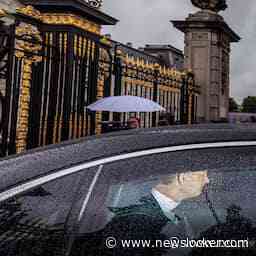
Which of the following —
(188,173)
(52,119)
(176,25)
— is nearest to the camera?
(188,173)

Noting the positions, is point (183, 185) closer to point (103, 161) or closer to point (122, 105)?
point (103, 161)

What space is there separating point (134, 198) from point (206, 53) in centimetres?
1151

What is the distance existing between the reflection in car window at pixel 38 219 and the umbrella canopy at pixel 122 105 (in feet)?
20.0

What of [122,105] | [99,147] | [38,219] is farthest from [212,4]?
[38,219]

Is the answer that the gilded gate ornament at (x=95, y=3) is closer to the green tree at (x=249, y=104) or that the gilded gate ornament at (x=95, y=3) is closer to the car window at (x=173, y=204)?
the car window at (x=173, y=204)

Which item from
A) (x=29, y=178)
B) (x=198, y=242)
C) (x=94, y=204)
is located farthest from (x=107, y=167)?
(x=198, y=242)

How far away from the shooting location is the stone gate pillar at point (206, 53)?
12906 millimetres

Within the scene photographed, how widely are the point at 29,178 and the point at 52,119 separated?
574cm

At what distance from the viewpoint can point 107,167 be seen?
1.76 metres

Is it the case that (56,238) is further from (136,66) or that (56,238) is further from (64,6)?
(136,66)

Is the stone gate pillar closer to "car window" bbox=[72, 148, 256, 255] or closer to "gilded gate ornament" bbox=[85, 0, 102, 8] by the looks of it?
"gilded gate ornament" bbox=[85, 0, 102, 8]

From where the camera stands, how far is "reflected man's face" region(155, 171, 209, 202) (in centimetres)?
176

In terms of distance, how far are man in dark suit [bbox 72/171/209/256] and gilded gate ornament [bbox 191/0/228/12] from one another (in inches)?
461

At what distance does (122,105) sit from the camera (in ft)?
28.2
